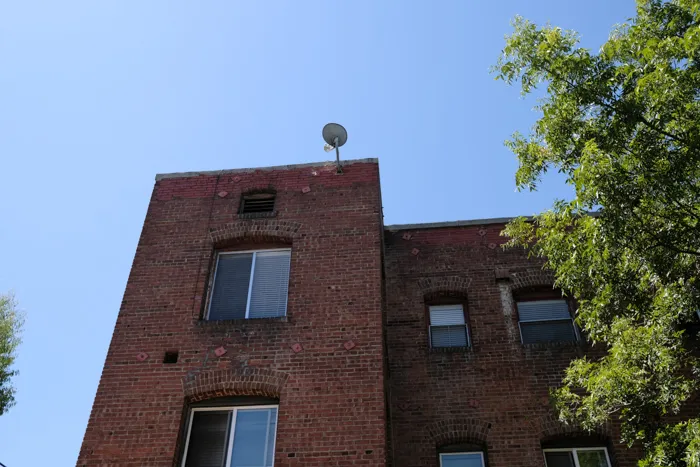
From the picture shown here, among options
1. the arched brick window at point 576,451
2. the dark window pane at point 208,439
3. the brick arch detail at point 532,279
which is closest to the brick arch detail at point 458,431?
the arched brick window at point 576,451

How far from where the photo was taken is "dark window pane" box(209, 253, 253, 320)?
11453 millimetres

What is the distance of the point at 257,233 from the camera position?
12.4 m

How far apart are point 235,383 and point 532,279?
6.58 m

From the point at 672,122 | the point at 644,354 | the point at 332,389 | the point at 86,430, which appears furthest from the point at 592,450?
the point at 86,430

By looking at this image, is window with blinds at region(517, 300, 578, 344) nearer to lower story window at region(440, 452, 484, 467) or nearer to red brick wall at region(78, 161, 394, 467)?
lower story window at region(440, 452, 484, 467)

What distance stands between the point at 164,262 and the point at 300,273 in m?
2.70

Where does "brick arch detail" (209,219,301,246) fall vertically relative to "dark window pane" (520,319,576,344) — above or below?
above

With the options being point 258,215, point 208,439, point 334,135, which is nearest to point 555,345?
point 334,135

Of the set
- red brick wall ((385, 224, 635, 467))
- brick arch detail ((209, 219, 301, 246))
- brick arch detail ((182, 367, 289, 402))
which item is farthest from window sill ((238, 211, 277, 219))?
brick arch detail ((182, 367, 289, 402))

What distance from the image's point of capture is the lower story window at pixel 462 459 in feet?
35.6

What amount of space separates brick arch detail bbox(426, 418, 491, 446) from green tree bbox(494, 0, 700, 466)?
1849 millimetres

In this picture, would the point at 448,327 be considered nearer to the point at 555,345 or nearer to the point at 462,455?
the point at 555,345

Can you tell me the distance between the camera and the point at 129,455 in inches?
374

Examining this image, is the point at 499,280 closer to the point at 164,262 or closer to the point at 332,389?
the point at 332,389
